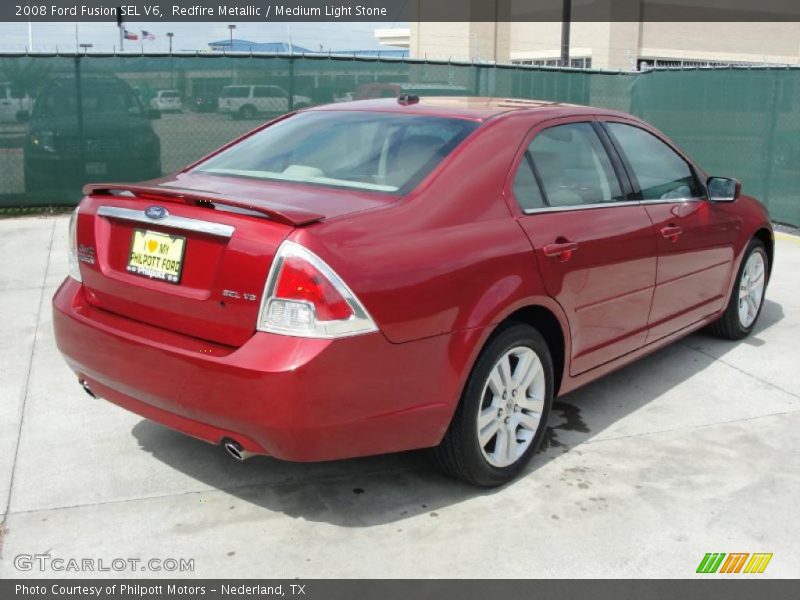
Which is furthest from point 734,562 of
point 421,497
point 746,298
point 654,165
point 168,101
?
point 168,101

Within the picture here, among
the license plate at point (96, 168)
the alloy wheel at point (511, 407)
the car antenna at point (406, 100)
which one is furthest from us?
the license plate at point (96, 168)

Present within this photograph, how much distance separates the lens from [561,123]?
13.9 ft

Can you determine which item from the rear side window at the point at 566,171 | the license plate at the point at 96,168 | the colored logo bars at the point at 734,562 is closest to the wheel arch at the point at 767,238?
the rear side window at the point at 566,171

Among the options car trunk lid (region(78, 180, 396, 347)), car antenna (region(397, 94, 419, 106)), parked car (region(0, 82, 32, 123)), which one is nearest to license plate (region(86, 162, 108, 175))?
parked car (region(0, 82, 32, 123))

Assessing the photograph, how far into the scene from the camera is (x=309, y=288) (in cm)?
296

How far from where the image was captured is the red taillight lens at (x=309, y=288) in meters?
2.96

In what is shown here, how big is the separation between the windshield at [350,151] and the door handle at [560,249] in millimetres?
605

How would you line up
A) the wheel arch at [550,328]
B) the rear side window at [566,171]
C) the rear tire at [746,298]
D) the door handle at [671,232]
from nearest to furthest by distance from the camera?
1. the wheel arch at [550,328]
2. the rear side window at [566,171]
3. the door handle at [671,232]
4. the rear tire at [746,298]

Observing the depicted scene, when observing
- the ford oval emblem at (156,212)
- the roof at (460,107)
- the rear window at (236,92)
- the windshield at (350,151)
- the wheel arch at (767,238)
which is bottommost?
the wheel arch at (767,238)

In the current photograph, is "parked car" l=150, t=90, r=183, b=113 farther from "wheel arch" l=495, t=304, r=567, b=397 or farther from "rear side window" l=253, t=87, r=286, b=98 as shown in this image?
"wheel arch" l=495, t=304, r=567, b=397

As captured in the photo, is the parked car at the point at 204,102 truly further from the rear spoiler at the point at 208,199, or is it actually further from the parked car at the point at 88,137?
the rear spoiler at the point at 208,199

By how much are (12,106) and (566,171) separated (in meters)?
8.95

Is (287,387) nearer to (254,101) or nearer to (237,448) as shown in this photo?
(237,448)
